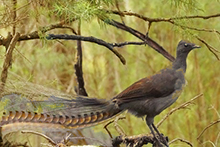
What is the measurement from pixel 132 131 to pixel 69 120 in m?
1.15

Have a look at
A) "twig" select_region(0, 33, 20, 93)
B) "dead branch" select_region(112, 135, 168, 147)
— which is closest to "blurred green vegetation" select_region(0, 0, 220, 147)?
"twig" select_region(0, 33, 20, 93)

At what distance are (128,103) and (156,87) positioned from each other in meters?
0.07

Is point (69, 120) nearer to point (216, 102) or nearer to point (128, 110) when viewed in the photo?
point (128, 110)

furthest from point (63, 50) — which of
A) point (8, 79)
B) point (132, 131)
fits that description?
point (8, 79)

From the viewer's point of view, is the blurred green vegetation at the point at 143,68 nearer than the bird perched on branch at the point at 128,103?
No

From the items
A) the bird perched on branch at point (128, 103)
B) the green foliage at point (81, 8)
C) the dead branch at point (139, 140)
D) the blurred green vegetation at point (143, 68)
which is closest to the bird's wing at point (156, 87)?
the bird perched on branch at point (128, 103)

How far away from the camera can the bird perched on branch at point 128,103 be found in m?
0.82

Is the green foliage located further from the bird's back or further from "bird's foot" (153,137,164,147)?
"bird's foot" (153,137,164,147)

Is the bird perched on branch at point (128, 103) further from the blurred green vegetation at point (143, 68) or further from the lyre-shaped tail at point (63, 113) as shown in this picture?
the blurred green vegetation at point (143, 68)

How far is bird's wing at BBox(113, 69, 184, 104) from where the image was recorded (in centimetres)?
83

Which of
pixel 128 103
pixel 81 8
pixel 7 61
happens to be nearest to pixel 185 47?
pixel 128 103

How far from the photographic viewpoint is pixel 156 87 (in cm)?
83

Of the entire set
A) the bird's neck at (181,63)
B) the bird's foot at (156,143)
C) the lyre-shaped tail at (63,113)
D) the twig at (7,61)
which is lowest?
the bird's foot at (156,143)

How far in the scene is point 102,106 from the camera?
0.82 metres
